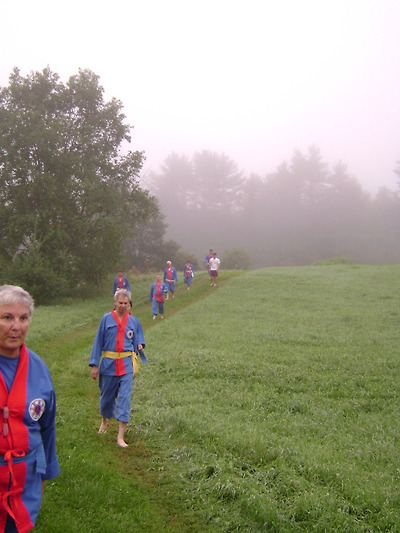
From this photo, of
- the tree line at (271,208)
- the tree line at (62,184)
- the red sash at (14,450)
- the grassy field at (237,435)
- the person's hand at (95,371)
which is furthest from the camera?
the tree line at (271,208)

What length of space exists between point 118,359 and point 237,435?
2.38m

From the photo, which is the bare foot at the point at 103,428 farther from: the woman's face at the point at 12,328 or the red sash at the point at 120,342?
the woman's face at the point at 12,328

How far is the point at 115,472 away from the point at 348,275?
29.8 m

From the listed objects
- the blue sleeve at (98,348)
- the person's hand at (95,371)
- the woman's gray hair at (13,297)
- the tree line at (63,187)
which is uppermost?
the tree line at (63,187)

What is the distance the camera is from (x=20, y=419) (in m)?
3.14

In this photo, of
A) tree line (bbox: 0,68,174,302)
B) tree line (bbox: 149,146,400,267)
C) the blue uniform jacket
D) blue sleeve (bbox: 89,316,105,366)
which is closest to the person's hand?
blue sleeve (bbox: 89,316,105,366)

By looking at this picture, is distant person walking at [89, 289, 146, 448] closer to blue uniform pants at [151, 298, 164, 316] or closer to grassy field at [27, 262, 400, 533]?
grassy field at [27, 262, 400, 533]

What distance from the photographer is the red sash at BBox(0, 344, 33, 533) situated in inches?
120

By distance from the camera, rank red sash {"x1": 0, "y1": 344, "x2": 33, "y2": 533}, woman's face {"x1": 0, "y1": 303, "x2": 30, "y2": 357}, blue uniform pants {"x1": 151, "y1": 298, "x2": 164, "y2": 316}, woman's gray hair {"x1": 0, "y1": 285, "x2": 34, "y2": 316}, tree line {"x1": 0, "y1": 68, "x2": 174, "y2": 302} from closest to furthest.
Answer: red sash {"x1": 0, "y1": 344, "x2": 33, "y2": 533} < woman's face {"x1": 0, "y1": 303, "x2": 30, "y2": 357} < woman's gray hair {"x1": 0, "y1": 285, "x2": 34, "y2": 316} < blue uniform pants {"x1": 151, "y1": 298, "x2": 164, "y2": 316} < tree line {"x1": 0, "y1": 68, "x2": 174, "y2": 302}

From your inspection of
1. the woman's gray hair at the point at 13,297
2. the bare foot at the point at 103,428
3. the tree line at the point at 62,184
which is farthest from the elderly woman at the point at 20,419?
the tree line at the point at 62,184

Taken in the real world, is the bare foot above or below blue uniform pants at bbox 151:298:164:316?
below

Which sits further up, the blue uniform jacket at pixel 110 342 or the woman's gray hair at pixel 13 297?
the woman's gray hair at pixel 13 297

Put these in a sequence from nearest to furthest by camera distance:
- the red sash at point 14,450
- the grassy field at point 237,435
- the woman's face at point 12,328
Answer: the red sash at point 14,450 → the woman's face at point 12,328 → the grassy field at point 237,435

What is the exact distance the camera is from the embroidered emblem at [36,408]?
3.19m
